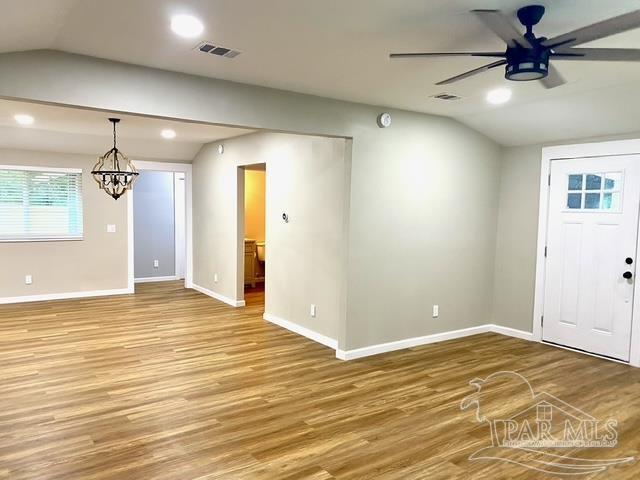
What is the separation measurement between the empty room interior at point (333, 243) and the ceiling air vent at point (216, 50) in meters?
0.02

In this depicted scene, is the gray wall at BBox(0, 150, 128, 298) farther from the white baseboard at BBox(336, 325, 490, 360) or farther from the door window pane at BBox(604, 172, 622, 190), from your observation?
the door window pane at BBox(604, 172, 622, 190)

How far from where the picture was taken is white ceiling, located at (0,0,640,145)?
7.49 ft

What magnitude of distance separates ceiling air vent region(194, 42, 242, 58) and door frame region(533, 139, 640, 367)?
12.5 ft

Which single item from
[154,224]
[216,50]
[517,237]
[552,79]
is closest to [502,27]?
[552,79]

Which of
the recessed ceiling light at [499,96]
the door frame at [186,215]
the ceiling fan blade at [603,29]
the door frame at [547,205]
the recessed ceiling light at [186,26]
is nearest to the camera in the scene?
the ceiling fan blade at [603,29]

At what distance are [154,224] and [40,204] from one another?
224 cm

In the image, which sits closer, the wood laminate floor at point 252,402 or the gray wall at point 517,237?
the wood laminate floor at point 252,402

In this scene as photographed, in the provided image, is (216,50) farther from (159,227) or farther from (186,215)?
(159,227)

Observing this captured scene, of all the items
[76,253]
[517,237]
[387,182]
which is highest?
[387,182]

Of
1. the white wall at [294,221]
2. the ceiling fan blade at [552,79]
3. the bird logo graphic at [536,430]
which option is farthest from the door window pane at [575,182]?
the ceiling fan blade at [552,79]

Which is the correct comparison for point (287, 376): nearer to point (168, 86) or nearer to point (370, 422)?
point (370, 422)

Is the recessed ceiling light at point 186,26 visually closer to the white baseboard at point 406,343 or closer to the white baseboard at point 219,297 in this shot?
the white baseboard at point 406,343

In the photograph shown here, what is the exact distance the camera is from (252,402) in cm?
361

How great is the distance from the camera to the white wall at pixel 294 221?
493cm
